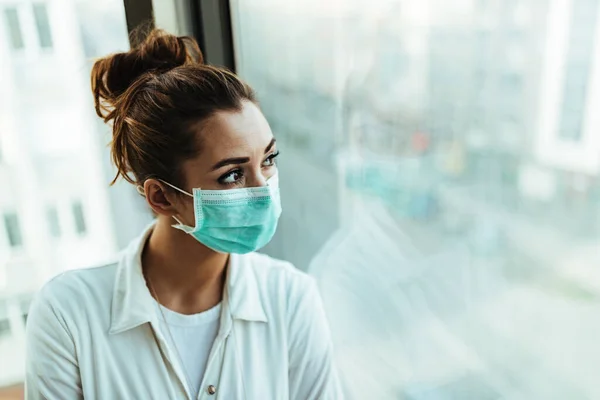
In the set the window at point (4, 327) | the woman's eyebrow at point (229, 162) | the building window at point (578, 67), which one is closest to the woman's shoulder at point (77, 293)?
the woman's eyebrow at point (229, 162)

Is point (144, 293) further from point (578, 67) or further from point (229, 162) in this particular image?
point (578, 67)

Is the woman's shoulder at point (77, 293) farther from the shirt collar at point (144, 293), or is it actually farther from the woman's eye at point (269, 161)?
the woman's eye at point (269, 161)

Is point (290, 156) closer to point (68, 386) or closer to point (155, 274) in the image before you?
point (155, 274)

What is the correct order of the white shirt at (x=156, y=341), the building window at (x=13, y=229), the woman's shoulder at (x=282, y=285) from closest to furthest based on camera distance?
1. the white shirt at (x=156, y=341)
2. the woman's shoulder at (x=282, y=285)
3. the building window at (x=13, y=229)

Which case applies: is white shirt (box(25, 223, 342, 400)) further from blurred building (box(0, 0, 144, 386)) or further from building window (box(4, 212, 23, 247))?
building window (box(4, 212, 23, 247))

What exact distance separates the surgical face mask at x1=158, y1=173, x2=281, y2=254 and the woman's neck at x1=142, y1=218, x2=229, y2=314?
62mm

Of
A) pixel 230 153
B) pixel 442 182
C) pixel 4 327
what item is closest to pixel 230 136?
pixel 230 153

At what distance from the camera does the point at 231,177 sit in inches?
33.8

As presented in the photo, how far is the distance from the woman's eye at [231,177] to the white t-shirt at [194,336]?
11.1 inches

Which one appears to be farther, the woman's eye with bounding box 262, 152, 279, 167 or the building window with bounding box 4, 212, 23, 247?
the building window with bounding box 4, 212, 23, 247

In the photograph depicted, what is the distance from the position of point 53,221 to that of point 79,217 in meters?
0.06

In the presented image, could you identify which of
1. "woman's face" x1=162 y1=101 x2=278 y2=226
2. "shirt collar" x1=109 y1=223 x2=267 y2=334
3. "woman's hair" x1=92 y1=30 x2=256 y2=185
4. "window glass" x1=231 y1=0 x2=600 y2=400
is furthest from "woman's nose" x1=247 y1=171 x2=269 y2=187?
"window glass" x1=231 y1=0 x2=600 y2=400

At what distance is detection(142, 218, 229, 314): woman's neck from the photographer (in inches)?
37.2

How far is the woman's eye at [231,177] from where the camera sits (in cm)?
85
